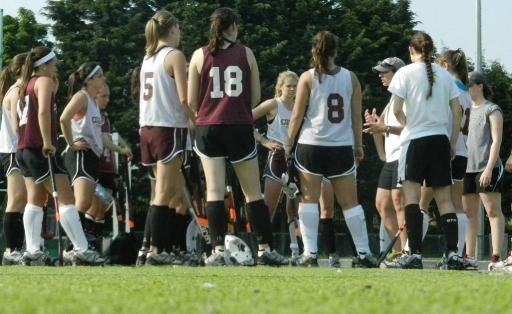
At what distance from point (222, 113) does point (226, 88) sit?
24cm

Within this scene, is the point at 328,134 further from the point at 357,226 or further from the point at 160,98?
the point at 160,98

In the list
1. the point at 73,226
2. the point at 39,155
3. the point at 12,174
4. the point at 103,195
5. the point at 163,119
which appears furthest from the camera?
the point at 103,195

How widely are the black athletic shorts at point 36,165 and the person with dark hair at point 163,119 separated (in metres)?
1.17

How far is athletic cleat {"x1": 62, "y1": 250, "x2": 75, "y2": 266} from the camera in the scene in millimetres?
12766

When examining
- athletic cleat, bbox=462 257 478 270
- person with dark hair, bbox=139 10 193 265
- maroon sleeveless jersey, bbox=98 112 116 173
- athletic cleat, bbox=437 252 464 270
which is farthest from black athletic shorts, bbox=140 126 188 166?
athletic cleat, bbox=462 257 478 270

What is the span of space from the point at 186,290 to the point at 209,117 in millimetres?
5091

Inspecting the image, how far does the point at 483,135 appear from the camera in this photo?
14320 millimetres

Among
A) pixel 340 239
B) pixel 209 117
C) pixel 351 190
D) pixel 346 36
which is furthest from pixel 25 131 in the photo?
pixel 346 36

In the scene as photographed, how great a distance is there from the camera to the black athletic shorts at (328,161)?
41.7ft

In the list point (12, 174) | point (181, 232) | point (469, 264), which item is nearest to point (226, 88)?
point (181, 232)

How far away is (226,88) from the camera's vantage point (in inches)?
478

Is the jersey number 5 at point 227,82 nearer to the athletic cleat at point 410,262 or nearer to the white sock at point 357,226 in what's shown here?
the white sock at point 357,226

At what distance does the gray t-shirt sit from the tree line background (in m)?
36.2

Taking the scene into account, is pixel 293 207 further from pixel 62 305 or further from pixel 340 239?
pixel 340 239
